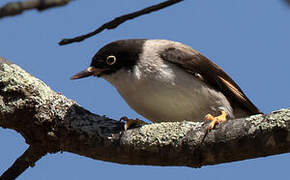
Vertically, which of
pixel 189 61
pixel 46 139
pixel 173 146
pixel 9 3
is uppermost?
pixel 189 61

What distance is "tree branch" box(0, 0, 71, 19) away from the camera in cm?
222

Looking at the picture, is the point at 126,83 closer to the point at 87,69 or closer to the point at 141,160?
the point at 87,69

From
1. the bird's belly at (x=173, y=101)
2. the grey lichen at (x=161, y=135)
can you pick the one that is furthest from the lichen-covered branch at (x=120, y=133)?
the bird's belly at (x=173, y=101)

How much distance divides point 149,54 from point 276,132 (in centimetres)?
289

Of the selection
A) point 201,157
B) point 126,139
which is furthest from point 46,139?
point 201,157

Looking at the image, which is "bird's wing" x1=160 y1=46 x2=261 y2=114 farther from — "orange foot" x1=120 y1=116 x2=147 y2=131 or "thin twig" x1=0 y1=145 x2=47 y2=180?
"thin twig" x1=0 y1=145 x2=47 y2=180

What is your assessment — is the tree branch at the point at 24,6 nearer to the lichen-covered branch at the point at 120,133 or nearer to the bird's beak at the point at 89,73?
the lichen-covered branch at the point at 120,133

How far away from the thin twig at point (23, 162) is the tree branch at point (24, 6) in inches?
103

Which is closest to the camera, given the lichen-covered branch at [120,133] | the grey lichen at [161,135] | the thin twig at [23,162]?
the lichen-covered branch at [120,133]

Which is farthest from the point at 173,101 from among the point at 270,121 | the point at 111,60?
the point at 270,121

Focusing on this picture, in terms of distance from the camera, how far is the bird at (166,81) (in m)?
5.97

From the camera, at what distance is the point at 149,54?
20.6 ft

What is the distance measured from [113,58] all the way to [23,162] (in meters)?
2.27

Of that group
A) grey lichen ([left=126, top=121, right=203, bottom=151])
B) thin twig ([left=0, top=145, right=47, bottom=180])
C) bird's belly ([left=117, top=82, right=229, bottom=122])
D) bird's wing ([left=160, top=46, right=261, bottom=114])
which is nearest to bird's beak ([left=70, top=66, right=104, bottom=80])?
bird's belly ([left=117, top=82, right=229, bottom=122])
